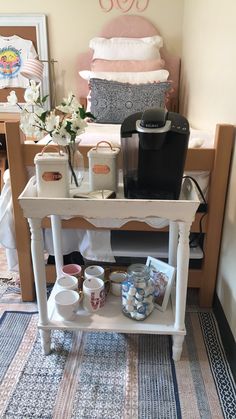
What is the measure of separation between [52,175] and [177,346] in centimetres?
74

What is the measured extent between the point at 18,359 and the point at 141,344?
0.46m

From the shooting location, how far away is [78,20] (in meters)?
2.82

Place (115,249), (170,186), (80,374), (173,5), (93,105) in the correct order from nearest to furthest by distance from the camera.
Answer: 1. (170,186)
2. (80,374)
3. (115,249)
4. (93,105)
5. (173,5)

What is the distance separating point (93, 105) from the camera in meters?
2.33

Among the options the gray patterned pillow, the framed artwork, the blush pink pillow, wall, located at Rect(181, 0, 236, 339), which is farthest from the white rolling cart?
the framed artwork

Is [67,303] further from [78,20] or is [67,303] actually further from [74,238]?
[78,20]

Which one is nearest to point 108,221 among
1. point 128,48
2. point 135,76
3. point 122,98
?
point 122,98

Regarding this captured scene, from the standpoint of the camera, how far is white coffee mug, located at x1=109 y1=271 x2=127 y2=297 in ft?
4.66

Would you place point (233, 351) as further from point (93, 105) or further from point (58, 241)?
point (93, 105)

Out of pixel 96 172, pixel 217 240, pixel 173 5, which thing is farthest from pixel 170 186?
pixel 173 5

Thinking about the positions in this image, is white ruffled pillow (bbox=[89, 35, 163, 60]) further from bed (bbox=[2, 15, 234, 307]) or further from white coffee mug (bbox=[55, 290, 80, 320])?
white coffee mug (bbox=[55, 290, 80, 320])

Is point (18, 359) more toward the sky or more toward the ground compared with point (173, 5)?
more toward the ground

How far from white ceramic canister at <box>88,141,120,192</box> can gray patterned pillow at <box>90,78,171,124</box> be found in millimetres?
1120

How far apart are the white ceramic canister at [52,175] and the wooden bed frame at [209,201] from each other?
264 millimetres
